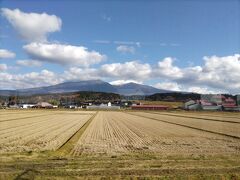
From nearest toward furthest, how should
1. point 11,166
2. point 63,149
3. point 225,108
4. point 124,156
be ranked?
point 11,166 → point 124,156 → point 63,149 → point 225,108

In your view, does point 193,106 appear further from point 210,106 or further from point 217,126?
point 217,126

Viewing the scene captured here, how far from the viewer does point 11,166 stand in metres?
14.5

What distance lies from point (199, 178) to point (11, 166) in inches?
294

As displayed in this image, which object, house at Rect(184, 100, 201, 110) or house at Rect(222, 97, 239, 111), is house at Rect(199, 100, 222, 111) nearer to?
house at Rect(184, 100, 201, 110)

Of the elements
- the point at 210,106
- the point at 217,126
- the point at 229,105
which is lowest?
the point at 217,126

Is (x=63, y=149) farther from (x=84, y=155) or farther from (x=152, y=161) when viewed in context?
(x=152, y=161)

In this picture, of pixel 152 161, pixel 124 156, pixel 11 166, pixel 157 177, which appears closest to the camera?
pixel 157 177

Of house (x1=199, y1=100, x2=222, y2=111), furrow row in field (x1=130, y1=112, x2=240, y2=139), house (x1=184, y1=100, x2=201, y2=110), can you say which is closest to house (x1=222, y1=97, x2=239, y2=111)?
house (x1=199, y1=100, x2=222, y2=111)

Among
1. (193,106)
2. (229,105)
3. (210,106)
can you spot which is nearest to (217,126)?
(210,106)

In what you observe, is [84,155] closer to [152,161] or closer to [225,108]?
[152,161]

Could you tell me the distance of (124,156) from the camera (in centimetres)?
1742

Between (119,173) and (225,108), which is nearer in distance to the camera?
(119,173)

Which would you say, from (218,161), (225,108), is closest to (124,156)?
(218,161)

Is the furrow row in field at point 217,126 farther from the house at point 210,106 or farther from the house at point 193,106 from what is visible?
the house at point 193,106
